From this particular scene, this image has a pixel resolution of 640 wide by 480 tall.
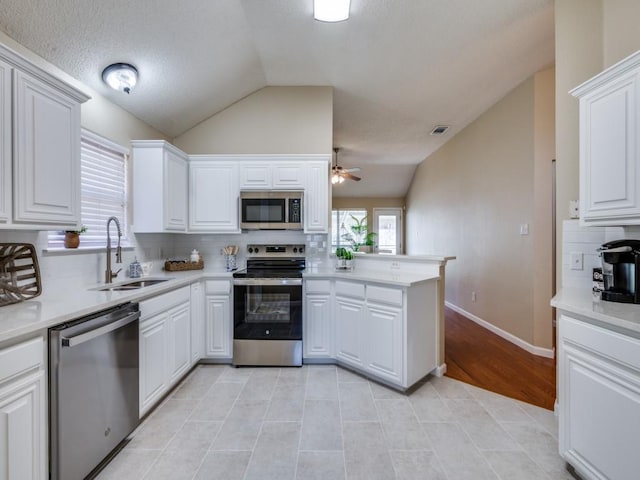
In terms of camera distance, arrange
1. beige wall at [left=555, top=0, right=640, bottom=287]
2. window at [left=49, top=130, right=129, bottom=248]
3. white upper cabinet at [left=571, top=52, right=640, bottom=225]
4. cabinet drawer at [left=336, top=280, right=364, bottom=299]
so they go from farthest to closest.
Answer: cabinet drawer at [left=336, top=280, right=364, bottom=299]
window at [left=49, top=130, right=129, bottom=248]
beige wall at [left=555, top=0, right=640, bottom=287]
white upper cabinet at [left=571, top=52, right=640, bottom=225]

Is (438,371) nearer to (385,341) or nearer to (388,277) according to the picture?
(385,341)

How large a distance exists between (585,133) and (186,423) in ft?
10.1

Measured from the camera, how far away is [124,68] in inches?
88.3

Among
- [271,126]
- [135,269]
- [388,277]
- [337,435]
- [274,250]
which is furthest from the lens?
[271,126]

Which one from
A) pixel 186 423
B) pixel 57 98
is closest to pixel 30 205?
pixel 57 98

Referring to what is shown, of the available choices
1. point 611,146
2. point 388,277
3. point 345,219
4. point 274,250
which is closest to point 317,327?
point 388,277

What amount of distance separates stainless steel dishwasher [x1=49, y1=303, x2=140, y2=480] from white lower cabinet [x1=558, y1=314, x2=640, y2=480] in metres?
2.40

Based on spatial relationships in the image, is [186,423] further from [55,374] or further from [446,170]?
[446,170]

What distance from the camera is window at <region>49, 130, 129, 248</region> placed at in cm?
227

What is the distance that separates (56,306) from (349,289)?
6.64ft

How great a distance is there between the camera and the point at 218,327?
2812 millimetres

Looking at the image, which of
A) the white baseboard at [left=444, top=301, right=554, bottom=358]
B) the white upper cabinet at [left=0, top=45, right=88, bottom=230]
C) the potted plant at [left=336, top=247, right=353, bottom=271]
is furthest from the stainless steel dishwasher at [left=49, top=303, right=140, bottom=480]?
the white baseboard at [left=444, top=301, right=554, bottom=358]

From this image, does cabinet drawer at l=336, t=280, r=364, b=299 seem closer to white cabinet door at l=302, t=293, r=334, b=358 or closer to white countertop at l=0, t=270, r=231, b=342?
white cabinet door at l=302, t=293, r=334, b=358

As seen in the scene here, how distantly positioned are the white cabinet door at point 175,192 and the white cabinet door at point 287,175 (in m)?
0.97
